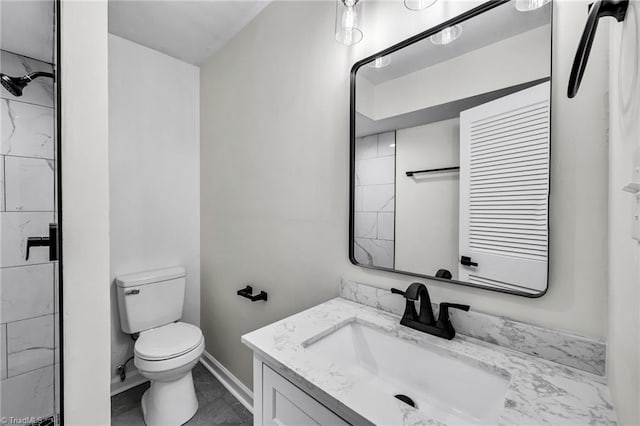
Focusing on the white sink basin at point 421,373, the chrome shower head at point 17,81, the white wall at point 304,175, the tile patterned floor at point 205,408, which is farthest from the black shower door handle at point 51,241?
Answer: the tile patterned floor at point 205,408

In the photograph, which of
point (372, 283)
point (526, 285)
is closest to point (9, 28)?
point (372, 283)

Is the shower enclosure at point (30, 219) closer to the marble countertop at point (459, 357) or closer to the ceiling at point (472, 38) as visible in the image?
the marble countertop at point (459, 357)

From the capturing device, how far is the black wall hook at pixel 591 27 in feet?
1.54

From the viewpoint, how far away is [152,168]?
2057 mm

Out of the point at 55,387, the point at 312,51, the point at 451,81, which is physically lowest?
the point at 55,387

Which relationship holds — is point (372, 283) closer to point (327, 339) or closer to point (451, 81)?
point (327, 339)

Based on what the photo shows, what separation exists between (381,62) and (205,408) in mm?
2180

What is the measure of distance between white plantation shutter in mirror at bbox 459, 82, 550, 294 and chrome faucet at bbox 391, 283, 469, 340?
13 centimetres

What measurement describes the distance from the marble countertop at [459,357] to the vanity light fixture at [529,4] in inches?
39.8

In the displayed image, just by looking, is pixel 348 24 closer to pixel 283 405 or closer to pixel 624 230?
pixel 624 230

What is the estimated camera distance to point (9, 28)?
2.47ft

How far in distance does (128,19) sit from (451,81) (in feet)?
6.54

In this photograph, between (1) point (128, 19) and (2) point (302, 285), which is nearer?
(2) point (302, 285)

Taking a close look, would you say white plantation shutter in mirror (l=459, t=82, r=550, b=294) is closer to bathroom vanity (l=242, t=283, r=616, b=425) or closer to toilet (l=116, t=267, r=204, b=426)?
bathroom vanity (l=242, t=283, r=616, b=425)
